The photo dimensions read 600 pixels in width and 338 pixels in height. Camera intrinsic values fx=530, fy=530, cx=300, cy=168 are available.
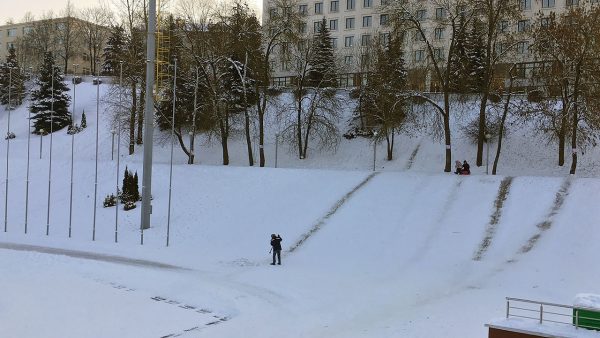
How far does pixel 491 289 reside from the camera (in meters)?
17.6

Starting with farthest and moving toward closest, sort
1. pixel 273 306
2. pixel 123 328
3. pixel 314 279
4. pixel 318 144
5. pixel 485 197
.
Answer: pixel 318 144 → pixel 485 197 → pixel 314 279 → pixel 273 306 → pixel 123 328

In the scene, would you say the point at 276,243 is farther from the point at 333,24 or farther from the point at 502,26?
the point at 333,24

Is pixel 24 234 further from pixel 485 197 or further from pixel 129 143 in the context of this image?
pixel 485 197

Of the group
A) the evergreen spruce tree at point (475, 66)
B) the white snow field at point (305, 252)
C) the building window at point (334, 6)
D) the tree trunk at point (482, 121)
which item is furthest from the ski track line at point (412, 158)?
the building window at point (334, 6)

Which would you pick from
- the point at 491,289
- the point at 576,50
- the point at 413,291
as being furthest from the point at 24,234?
the point at 576,50

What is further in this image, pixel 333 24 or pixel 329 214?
pixel 333 24

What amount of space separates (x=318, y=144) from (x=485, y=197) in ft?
66.6

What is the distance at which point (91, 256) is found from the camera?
22750mm

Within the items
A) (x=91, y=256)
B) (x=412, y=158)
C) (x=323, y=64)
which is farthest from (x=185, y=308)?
(x=323, y=64)

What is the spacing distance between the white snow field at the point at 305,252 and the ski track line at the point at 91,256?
0.09 meters

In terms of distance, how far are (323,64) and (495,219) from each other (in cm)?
2569

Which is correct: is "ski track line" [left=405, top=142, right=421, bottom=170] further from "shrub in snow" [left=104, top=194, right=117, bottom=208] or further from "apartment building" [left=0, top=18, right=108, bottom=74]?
"apartment building" [left=0, top=18, right=108, bottom=74]

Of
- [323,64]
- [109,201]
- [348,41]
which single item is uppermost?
[348,41]

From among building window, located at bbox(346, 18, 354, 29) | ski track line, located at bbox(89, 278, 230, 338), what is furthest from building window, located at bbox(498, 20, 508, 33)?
building window, located at bbox(346, 18, 354, 29)
